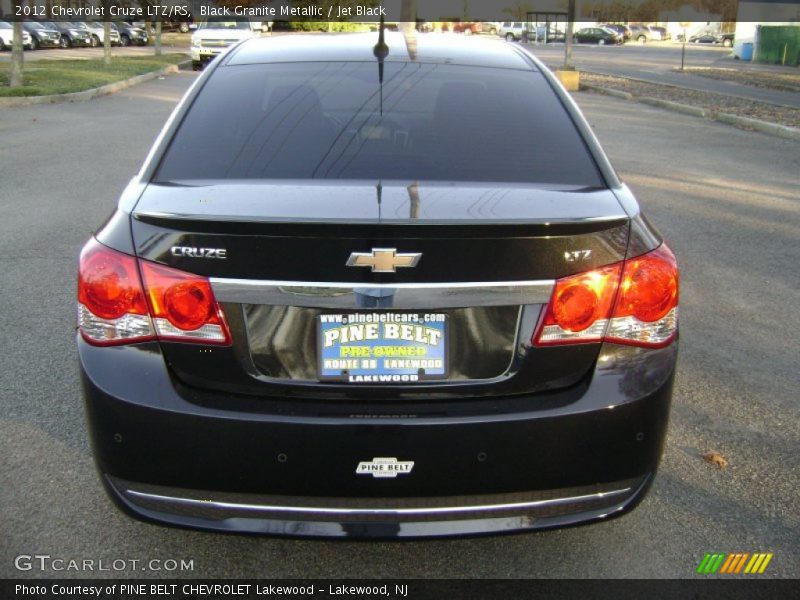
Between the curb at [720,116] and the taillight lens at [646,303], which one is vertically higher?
the taillight lens at [646,303]

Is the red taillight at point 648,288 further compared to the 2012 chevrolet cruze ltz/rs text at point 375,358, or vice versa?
the red taillight at point 648,288

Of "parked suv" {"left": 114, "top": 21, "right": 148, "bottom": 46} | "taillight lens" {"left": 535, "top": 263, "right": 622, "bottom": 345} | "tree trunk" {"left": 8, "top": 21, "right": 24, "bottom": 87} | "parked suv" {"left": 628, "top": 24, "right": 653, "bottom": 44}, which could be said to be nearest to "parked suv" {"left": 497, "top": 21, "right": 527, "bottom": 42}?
"parked suv" {"left": 628, "top": 24, "right": 653, "bottom": 44}

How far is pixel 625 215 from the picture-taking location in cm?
264

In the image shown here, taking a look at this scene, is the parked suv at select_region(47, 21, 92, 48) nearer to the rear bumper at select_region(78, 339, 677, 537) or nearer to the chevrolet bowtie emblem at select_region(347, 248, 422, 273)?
the rear bumper at select_region(78, 339, 677, 537)

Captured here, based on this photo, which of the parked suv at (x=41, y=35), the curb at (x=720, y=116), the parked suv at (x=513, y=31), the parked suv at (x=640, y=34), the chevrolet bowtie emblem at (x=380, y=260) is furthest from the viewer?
the parked suv at (x=640, y=34)

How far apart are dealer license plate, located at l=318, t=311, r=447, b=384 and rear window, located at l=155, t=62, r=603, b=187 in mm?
632

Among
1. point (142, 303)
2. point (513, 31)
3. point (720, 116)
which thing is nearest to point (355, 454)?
point (142, 303)

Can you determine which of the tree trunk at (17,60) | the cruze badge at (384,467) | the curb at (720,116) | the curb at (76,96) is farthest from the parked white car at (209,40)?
the cruze badge at (384,467)

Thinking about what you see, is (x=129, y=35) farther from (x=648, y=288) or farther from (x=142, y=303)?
(x=648, y=288)

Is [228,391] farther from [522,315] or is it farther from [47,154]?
[47,154]

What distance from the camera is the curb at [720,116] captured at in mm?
14680

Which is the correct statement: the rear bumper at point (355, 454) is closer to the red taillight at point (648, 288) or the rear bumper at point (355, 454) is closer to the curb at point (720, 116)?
the red taillight at point (648, 288)

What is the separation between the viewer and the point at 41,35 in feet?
158

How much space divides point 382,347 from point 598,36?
80.0 metres
